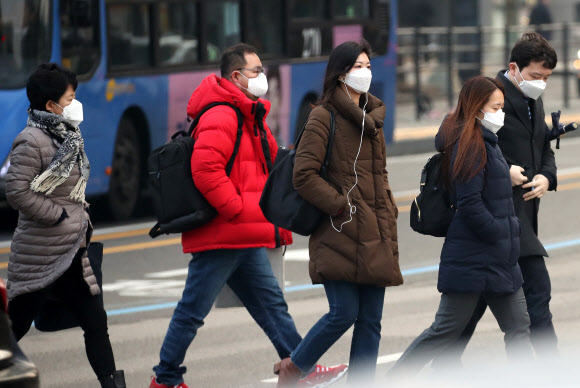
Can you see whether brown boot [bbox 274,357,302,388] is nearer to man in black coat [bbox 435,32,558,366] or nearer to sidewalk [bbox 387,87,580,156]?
man in black coat [bbox 435,32,558,366]

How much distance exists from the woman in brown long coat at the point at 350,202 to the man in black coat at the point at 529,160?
0.64m

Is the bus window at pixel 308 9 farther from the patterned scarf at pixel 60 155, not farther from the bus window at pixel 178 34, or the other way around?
the patterned scarf at pixel 60 155

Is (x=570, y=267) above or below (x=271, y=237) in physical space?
below

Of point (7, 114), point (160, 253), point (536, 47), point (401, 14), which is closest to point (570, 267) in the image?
point (160, 253)

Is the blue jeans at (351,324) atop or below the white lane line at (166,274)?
atop

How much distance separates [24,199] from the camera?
623 cm

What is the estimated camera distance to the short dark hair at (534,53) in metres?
6.57

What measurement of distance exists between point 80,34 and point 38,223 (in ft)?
23.4

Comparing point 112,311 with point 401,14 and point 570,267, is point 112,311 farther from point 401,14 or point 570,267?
point 401,14

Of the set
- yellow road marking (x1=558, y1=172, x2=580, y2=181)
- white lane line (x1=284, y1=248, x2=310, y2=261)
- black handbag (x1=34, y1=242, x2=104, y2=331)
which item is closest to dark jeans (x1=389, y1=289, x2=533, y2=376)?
black handbag (x1=34, y1=242, x2=104, y2=331)

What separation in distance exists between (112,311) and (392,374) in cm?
326

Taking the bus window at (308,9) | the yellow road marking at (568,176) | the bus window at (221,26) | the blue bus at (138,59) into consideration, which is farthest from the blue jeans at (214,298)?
the bus window at (308,9)

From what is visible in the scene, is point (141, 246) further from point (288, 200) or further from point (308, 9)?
point (308, 9)

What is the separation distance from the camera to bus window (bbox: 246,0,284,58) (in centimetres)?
1614
